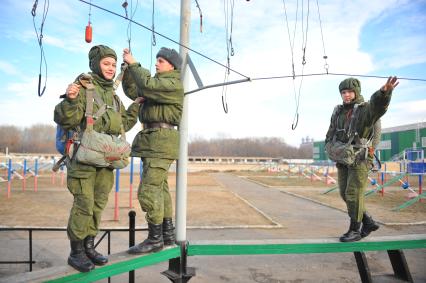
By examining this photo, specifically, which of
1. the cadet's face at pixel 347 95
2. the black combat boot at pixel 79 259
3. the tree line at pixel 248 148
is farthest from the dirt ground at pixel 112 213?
the tree line at pixel 248 148

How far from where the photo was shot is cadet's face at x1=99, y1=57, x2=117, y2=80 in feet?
9.26

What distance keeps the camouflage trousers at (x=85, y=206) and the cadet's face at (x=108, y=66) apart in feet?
2.65

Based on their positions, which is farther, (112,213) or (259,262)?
(112,213)

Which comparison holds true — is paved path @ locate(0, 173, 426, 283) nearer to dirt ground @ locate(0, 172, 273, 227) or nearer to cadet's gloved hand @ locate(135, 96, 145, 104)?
dirt ground @ locate(0, 172, 273, 227)

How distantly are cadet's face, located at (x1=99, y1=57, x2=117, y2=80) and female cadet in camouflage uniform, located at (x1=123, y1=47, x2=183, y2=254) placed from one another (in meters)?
0.14

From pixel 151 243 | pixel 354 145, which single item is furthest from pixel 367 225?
pixel 151 243

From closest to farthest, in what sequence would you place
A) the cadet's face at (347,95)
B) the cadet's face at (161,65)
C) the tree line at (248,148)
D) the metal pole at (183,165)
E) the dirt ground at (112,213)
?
the cadet's face at (161,65) < the metal pole at (183,165) < the cadet's face at (347,95) < the dirt ground at (112,213) < the tree line at (248,148)

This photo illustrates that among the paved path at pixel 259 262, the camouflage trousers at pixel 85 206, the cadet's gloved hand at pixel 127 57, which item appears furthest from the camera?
the paved path at pixel 259 262

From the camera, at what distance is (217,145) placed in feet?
381

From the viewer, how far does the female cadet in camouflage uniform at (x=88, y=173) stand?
253cm

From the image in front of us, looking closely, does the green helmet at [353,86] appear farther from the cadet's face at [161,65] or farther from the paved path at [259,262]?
the paved path at [259,262]

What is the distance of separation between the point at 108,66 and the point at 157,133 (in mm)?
702

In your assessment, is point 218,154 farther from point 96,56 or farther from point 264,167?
point 96,56

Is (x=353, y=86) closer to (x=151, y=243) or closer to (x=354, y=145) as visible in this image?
(x=354, y=145)
